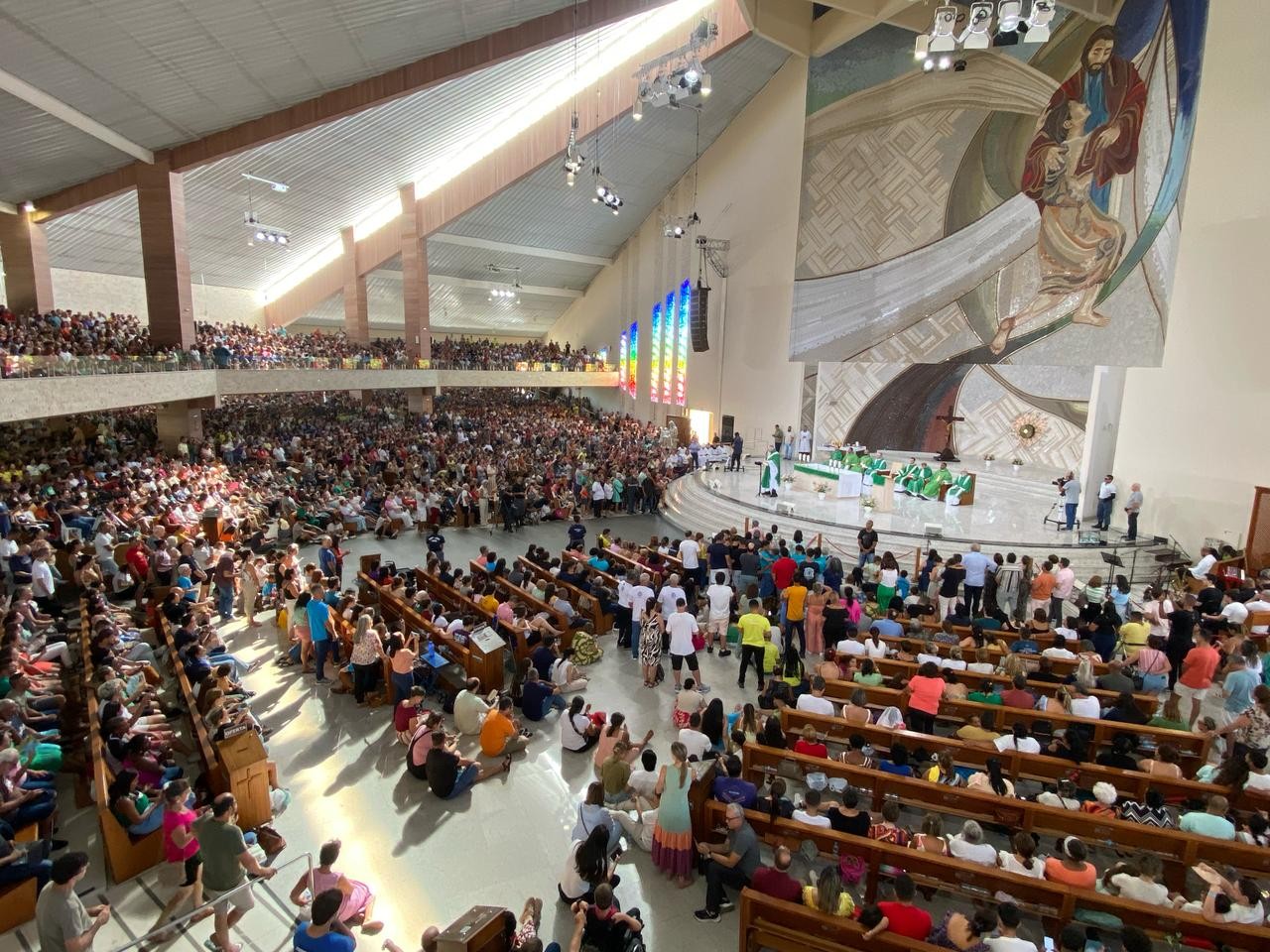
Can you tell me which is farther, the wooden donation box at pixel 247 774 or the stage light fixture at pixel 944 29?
the stage light fixture at pixel 944 29

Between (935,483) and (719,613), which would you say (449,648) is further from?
(935,483)

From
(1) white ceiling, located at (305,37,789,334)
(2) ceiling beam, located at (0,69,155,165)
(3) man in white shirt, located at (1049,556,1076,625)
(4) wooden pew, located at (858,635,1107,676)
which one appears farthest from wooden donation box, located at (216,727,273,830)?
(1) white ceiling, located at (305,37,789,334)

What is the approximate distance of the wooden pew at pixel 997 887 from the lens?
325cm

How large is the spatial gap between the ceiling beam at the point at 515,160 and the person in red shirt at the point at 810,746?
16.0m

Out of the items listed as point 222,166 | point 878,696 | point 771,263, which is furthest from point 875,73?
point 878,696

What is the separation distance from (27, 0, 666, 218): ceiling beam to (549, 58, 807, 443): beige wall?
8.19 meters

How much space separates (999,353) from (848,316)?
3.76 meters

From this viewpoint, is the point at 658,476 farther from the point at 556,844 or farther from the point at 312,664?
the point at 556,844

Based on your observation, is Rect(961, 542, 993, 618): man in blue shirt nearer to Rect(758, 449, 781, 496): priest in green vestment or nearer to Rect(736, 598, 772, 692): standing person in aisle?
Rect(736, 598, 772, 692): standing person in aisle

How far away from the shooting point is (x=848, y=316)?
1753 cm

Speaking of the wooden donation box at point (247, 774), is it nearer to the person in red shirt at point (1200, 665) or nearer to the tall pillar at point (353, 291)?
the person in red shirt at point (1200, 665)


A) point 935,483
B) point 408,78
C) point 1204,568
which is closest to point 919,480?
point 935,483

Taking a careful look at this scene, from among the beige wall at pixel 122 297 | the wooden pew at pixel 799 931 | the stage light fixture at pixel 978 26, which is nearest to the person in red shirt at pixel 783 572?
the wooden pew at pixel 799 931

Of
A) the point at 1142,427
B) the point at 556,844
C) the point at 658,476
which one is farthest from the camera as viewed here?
the point at 658,476
